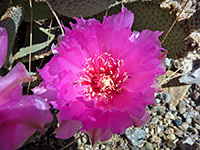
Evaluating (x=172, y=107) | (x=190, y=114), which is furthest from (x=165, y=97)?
(x=190, y=114)

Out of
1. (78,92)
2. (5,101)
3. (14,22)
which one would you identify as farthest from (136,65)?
(14,22)

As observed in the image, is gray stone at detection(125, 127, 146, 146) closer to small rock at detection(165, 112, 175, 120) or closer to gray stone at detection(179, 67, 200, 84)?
small rock at detection(165, 112, 175, 120)

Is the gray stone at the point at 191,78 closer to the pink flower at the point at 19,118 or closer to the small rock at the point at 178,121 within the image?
the small rock at the point at 178,121

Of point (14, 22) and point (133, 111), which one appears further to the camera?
point (14, 22)

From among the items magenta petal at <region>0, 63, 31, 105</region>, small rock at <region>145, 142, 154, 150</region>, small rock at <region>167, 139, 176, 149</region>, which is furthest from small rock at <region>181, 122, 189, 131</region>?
magenta petal at <region>0, 63, 31, 105</region>

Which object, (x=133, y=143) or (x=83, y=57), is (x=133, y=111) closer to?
(x=83, y=57)

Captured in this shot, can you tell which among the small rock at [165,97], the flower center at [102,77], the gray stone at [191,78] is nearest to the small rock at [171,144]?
the small rock at [165,97]
